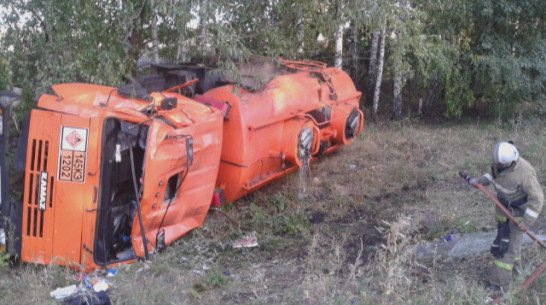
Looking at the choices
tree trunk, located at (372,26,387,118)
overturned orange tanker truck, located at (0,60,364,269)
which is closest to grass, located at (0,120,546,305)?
overturned orange tanker truck, located at (0,60,364,269)

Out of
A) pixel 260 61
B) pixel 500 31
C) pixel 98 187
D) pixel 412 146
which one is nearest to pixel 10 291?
pixel 98 187

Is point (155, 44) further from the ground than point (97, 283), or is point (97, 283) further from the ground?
point (155, 44)

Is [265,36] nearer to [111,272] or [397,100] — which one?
[111,272]

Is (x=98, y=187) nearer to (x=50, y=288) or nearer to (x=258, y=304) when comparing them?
(x=50, y=288)

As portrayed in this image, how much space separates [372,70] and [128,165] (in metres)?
8.97

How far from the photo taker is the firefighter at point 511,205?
5.18 m

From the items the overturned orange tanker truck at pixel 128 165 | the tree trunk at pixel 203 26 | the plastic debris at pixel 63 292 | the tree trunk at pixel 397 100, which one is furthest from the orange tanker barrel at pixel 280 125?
the tree trunk at pixel 397 100

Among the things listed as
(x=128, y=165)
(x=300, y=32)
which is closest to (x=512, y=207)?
(x=128, y=165)

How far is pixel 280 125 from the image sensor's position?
26.0ft

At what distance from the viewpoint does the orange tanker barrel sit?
734 cm

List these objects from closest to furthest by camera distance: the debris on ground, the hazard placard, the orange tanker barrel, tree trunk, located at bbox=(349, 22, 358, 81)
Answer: the hazard placard
the debris on ground
the orange tanker barrel
tree trunk, located at bbox=(349, 22, 358, 81)

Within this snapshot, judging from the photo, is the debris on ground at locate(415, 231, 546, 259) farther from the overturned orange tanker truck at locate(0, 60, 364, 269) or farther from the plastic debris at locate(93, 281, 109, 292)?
the plastic debris at locate(93, 281, 109, 292)

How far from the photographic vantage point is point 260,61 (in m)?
8.87

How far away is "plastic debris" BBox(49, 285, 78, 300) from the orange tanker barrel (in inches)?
105
